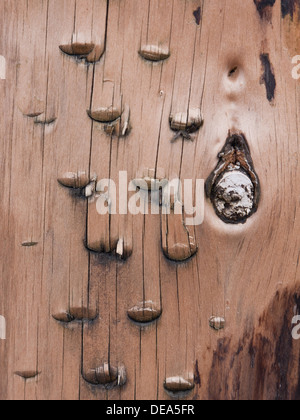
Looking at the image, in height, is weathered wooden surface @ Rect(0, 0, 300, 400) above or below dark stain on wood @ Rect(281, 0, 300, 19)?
below

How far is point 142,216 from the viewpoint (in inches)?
41.8

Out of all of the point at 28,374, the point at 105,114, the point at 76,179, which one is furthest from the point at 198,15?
the point at 28,374

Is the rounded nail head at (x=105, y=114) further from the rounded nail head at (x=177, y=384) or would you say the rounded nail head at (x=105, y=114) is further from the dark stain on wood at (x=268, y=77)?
the rounded nail head at (x=177, y=384)

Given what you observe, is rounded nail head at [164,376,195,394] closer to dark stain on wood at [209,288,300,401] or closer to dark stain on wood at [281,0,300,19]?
dark stain on wood at [209,288,300,401]

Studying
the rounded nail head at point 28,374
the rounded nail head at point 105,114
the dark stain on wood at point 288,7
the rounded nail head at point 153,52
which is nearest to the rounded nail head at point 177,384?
the rounded nail head at point 28,374

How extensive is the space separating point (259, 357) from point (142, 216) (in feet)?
1.41

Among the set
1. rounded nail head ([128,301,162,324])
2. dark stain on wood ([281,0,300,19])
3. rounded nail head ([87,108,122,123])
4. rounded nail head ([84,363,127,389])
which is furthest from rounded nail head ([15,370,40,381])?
dark stain on wood ([281,0,300,19])

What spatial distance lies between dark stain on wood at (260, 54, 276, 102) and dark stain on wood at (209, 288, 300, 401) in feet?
1.49

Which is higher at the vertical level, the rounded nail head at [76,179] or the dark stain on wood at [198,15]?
the dark stain on wood at [198,15]

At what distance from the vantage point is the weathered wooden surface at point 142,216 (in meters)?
1.05

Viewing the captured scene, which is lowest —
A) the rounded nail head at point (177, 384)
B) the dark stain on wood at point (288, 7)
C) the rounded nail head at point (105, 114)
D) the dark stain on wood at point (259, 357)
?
the rounded nail head at point (177, 384)

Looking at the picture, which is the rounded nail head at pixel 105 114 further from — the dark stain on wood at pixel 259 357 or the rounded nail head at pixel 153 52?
the dark stain on wood at pixel 259 357

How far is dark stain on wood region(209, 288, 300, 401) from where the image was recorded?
3.58 ft

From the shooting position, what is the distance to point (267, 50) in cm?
106
